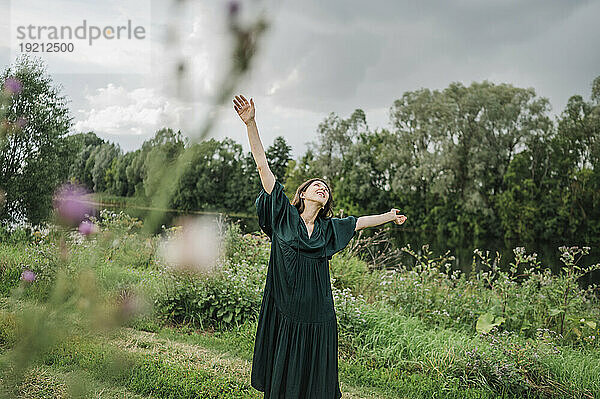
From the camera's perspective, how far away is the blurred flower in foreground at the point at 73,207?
49cm

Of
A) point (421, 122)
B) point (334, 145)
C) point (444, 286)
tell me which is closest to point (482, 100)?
point (421, 122)

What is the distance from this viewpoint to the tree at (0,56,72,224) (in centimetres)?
100

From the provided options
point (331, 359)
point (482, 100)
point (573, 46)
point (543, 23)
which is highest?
point (543, 23)

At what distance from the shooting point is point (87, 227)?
52cm

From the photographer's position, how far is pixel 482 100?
22797 millimetres

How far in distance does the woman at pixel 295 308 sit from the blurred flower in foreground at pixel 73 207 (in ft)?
6.64

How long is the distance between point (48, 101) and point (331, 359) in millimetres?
2047

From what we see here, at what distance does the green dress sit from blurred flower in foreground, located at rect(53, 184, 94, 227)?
2.08m

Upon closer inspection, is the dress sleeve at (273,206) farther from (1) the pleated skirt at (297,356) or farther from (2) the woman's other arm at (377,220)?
(2) the woman's other arm at (377,220)

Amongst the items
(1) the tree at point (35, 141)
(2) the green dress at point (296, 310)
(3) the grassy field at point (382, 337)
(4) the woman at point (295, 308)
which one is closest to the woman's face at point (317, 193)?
(4) the woman at point (295, 308)

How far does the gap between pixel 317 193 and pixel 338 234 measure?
0.98 feet

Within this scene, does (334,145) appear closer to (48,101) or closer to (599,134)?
(599,134)

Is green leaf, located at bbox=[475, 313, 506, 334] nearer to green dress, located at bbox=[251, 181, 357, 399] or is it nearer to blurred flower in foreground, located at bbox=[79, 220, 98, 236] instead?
green dress, located at bbox=[251, 181, 357, 399]

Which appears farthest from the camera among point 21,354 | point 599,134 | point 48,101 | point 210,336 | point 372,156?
point 372,156
